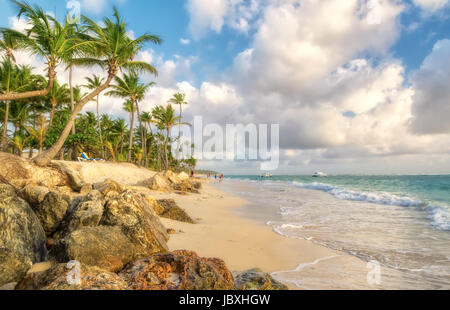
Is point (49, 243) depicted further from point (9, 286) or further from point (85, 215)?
point (9, 286)

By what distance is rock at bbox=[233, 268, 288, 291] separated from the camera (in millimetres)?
2927

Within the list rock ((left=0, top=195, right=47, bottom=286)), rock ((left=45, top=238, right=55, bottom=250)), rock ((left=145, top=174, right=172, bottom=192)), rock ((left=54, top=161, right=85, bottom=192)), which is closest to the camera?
rock ((left=0, top=195, right=47, bottom=286))

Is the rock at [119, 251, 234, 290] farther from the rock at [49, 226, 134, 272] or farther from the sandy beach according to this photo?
the sandy beach

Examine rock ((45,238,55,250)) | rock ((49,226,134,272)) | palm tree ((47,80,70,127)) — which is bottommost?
rock ((45,238,55,250))

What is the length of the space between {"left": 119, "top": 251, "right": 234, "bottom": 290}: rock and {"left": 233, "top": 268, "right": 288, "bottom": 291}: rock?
0.17m

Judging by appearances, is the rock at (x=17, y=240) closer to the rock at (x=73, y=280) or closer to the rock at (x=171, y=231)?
the rock at (x=73, y=280)

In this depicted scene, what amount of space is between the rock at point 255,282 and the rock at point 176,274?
17cm

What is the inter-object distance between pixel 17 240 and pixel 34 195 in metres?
2.79

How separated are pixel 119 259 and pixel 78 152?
27.2 meters

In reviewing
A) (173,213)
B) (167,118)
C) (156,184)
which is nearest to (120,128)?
(167,118)

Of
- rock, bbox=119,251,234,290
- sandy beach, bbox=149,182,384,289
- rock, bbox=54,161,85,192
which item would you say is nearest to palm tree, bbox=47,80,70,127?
rock, bbox=54,161,85,192

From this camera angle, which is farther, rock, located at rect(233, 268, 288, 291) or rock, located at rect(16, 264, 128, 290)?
rock, located at rect(233, 268, 288, 291)

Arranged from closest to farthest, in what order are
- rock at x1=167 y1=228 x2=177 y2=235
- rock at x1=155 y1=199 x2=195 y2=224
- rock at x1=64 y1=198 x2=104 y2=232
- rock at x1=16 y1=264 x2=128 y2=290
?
rock at x1=16 y1=264 x2=128 y2=290
rock at x1=64 y1=198 x2=104 y2=232
rock at x1=167 y1=228 x2=177 y2=235
rock at x1=155 y1=199 x2=195 y2=224
